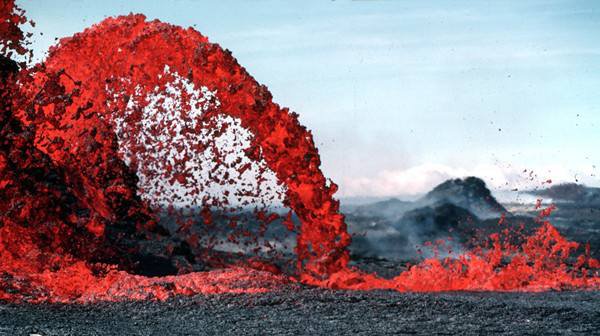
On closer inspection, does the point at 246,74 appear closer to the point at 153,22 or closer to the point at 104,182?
the point at 153,22

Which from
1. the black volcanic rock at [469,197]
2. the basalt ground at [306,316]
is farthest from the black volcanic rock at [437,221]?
the basalt ground at [306,316]

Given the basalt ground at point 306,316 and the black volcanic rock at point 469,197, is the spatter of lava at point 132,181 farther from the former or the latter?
the black volcanic rock at point 469,197

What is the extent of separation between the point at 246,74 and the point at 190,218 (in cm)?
399

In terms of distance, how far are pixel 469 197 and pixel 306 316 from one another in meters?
24.7

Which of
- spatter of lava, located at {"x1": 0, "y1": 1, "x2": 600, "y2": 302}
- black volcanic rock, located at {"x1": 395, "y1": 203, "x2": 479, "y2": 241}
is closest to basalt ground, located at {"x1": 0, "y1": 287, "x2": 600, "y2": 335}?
spatter of lava, located at {"x1": 0, "y1": 1, "x2": 600, "y2": 302}

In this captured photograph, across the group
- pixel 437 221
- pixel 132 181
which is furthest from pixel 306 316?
pixel 437 221

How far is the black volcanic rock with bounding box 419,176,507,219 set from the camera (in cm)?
3197

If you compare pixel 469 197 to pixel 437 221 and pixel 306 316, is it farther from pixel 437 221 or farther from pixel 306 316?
pixel 306 316

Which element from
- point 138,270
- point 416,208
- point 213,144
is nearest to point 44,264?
point 138,270

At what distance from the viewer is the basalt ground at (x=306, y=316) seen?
8.44m

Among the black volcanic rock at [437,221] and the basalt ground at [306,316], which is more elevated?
the black volcanic rock at [437,221]

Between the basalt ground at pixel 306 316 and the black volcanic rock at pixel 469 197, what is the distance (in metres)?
20.9

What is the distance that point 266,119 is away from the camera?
13305mm

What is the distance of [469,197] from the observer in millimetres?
32906
